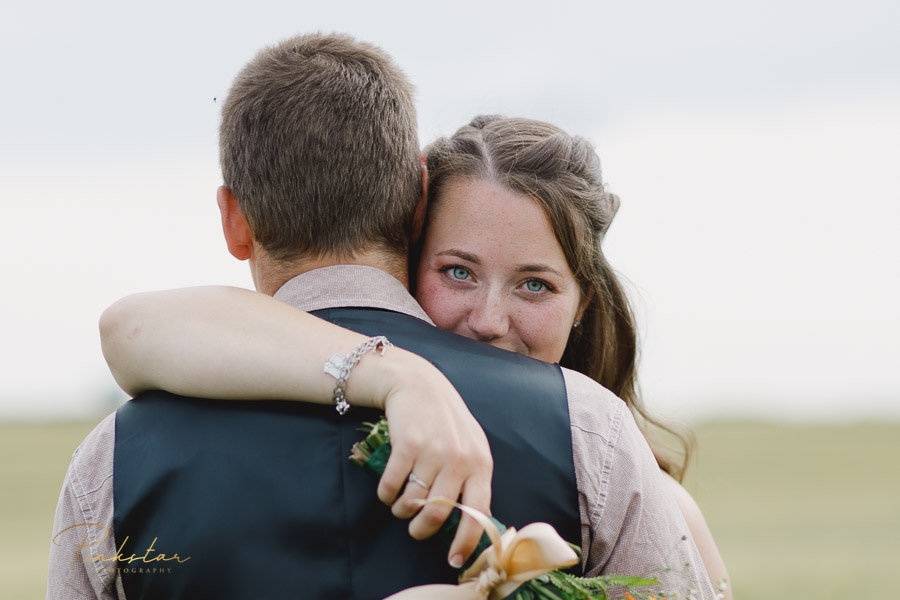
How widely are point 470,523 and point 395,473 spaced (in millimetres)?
179

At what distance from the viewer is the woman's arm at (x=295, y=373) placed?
241cm

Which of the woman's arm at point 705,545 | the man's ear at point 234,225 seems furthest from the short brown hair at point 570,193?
the man's ear at point 234,225

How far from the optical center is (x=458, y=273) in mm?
3596

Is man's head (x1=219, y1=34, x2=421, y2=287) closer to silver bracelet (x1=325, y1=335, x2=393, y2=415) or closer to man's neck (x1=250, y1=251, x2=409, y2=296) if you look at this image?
man's neck (x1=250, y1=251, x2=409, y2=296)

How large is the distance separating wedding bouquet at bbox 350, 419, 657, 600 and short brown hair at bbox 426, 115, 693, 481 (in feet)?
4.31

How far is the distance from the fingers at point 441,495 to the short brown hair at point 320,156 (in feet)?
2.20

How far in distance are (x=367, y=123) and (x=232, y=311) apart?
556 millimetres

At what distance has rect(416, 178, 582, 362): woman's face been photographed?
3.54 metres

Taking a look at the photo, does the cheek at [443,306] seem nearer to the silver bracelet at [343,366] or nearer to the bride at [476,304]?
the bride at [476,304]

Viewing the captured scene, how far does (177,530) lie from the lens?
8.62ft

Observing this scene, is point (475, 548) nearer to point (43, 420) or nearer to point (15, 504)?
point (15, 504)

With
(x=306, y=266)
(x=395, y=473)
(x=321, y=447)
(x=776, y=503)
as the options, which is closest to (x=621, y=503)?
(x=395, y=473)

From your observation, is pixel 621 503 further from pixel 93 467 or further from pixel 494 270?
pixel 93 467

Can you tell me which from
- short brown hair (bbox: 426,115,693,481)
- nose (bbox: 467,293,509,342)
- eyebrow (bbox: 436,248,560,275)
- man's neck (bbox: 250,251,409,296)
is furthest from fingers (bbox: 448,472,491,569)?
short brown hair (bbox: 426,115,693,481)
